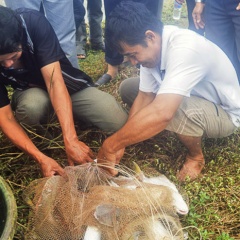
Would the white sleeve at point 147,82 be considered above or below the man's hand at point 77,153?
above

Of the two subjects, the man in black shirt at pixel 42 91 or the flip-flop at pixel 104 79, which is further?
the flip-flop at pixel 104 79

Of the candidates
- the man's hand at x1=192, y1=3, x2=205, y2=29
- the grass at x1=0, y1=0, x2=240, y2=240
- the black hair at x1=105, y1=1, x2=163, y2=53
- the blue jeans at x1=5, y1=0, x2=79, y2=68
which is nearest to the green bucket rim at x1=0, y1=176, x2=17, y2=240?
the grass at x1=0, y1=0, x2=240, y2=240

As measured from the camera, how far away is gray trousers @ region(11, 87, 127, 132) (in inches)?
104

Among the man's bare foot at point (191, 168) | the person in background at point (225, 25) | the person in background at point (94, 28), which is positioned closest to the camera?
the man's bare foot at point (191, 168)

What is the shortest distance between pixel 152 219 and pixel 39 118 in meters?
1.24

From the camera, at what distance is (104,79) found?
156 inches

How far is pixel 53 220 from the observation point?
1.95 m

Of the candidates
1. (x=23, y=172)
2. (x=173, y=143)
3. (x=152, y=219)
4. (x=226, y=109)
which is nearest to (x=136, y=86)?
(x=173, y=143)

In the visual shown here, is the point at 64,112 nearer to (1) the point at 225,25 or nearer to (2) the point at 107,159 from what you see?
(2) the point at 107,159

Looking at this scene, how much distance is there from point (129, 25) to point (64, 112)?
2.40 ft

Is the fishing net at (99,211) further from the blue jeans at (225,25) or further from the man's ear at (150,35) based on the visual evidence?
the blue jeans at (225,25)

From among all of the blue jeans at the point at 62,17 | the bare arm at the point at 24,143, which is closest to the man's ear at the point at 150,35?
the bare arm at the point at 24,143

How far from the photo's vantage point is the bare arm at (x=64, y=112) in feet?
7.65

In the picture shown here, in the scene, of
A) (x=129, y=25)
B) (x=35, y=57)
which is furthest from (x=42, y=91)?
(x=129, y=25)
